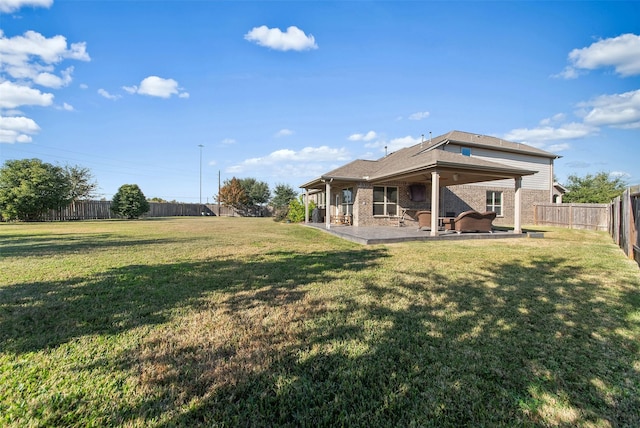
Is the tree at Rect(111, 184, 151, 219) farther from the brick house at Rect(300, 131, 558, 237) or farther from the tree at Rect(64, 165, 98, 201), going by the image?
the brick house at Rect(300, 131, 558, 237)

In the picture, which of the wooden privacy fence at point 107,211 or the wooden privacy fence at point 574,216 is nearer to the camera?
the wooden privacy fence at point 574,216

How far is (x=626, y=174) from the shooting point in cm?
3238

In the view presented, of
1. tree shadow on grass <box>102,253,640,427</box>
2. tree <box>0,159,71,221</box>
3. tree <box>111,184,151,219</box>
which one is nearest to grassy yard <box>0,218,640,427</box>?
tree shadow on grass <box>102,253,640,427</box>

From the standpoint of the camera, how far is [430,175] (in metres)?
13.6

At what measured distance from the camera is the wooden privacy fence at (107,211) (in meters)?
24.6

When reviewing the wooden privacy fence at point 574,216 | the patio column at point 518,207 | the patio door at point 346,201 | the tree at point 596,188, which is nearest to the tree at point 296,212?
the patio door at point 346,201

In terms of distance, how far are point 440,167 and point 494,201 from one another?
1194 cm

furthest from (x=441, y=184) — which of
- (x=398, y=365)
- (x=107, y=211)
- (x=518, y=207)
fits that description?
(x=107, y=211)

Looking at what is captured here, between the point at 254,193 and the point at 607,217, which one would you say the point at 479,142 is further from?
the point at 254,193

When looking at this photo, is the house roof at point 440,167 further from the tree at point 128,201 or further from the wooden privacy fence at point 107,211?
the wooden privacy fence at point 107,211

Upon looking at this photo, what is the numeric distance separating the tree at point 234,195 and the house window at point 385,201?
28.8m

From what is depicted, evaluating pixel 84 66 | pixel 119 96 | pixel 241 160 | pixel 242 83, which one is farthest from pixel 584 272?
pixel 241 160

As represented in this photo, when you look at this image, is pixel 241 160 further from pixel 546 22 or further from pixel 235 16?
pixel 546 22

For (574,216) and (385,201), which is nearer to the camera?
(385,201)
